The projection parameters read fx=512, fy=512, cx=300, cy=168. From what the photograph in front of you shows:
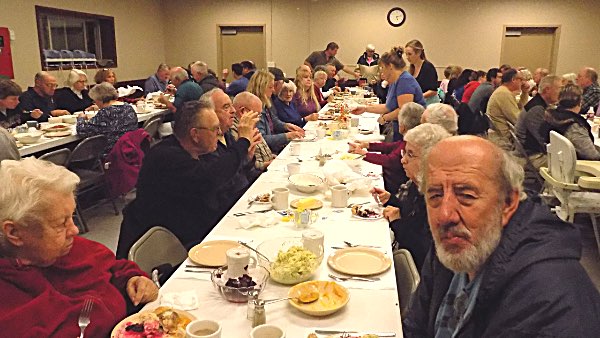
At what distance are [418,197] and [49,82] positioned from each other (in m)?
5.34

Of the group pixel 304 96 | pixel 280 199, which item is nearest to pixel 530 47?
pixel 304 96

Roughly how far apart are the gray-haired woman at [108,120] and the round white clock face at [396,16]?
8.19m

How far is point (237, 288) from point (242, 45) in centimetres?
1139

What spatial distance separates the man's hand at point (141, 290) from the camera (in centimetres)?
172

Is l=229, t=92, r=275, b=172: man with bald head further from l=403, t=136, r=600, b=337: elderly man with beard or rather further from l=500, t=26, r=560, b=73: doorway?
l=500, t=26, r=560, b=73: doorway

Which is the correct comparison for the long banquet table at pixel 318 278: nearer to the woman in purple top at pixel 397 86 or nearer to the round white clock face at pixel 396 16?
the woman in purple top at pixel 397 86

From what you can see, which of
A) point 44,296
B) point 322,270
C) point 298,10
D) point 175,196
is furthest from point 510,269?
point 298,10

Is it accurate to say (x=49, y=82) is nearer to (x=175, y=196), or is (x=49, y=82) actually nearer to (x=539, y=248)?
(x=175, y=196)

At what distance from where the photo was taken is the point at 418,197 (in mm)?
2539

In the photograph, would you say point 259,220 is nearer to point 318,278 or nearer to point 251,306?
point 318,278

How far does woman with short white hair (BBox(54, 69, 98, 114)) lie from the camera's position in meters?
6.86

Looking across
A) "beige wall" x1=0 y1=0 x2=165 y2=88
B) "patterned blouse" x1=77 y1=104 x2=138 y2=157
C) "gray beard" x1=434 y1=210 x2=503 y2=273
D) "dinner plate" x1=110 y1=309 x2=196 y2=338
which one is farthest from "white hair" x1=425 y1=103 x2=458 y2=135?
"beige wall" x1=0 y1=0 x2=165 y2=88

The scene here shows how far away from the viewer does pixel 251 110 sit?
3.86 metres

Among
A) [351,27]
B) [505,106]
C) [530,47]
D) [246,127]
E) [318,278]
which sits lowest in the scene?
[318,278]
